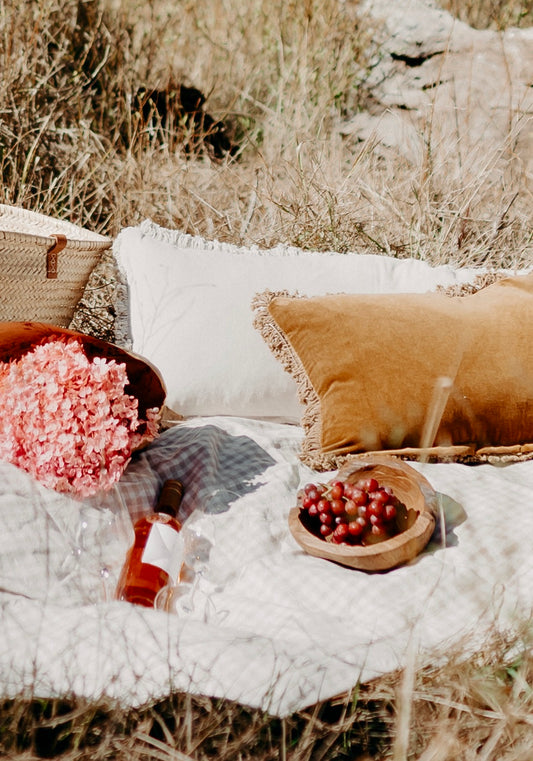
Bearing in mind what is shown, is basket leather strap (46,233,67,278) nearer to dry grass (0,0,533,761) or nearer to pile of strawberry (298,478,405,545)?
dry grass (0,0,533,761)

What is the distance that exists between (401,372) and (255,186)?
5.12ft

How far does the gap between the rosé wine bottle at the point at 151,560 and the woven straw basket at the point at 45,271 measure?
862mm

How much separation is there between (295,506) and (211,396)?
0.48 metres

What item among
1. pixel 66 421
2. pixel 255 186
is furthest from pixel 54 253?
pixel 255 186

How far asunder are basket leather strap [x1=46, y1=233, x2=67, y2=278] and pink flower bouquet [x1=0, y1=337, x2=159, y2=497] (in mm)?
548

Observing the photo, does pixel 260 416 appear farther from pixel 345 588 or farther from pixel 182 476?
pixel 345 588

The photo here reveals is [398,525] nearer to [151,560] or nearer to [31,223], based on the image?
[151,560]

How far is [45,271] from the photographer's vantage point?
1.96 meters

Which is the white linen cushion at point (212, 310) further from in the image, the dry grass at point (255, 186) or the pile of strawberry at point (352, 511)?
the dry grass at point (255, 186)

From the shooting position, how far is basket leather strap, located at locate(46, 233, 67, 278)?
1.91m

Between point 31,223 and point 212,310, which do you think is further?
point 31,223

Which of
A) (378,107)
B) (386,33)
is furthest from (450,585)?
(386,33)

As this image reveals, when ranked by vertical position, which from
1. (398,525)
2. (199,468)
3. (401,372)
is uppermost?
(401,372)

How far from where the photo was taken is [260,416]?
2012 millimetres
